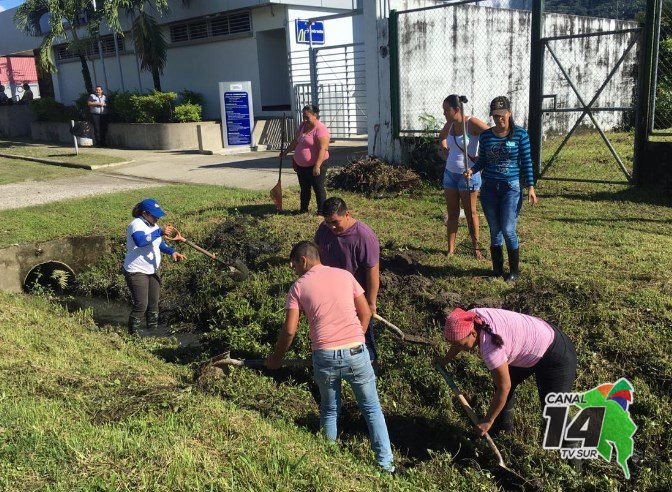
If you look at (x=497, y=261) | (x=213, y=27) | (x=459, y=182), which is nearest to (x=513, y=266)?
(x=497, y=261)

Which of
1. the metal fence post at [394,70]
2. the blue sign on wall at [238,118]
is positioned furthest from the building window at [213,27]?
the metal fence post at [394,70]

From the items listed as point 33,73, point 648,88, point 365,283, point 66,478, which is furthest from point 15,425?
point 33,73

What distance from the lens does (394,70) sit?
11.1 metres

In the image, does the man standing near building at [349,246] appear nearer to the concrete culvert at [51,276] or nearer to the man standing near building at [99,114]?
the concrete culvert at [51,276]

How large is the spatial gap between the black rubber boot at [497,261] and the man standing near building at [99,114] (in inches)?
645

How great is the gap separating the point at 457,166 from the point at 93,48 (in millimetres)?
21239

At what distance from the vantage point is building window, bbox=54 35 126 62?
→ 22.8 meters

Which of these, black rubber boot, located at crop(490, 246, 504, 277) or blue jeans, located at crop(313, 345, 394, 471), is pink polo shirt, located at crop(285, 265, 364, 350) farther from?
black rubber boot, located at crop(490, 246, 504, 277)

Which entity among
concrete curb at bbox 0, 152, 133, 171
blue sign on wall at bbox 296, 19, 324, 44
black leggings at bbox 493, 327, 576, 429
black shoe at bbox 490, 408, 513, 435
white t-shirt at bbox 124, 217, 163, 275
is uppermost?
blue sign on wall at bbox 296, 19, 324, 44

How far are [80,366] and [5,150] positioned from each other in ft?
55.3

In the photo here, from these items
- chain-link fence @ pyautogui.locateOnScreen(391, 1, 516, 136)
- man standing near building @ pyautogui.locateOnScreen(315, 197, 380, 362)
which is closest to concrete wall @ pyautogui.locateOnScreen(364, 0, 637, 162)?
chain-link fence @ pyautogui.locateOnScreen(391, 1, 516, 136)

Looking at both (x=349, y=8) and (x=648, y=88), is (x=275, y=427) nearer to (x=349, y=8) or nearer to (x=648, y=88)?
(x=648, y=88)

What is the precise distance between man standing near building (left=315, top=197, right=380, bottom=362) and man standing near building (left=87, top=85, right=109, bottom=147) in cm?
1682

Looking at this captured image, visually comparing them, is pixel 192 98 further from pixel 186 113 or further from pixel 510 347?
pixel 510 347
